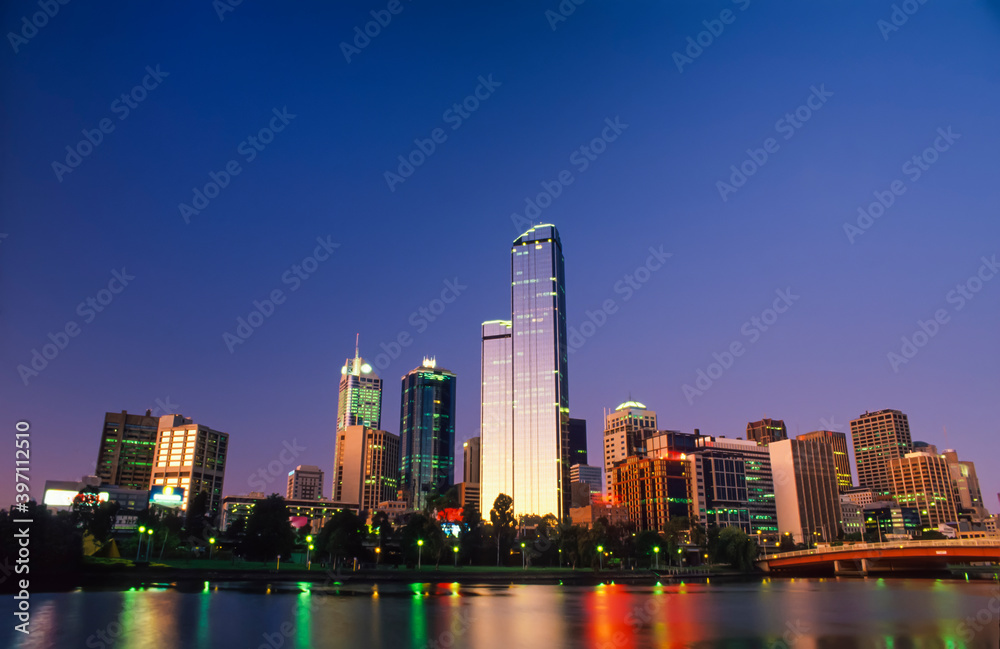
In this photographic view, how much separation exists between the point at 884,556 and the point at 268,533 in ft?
360

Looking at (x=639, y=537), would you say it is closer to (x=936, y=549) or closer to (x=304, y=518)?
(x=936, y=549)

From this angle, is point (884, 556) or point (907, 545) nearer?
point (907, 545)

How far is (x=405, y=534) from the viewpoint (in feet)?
375

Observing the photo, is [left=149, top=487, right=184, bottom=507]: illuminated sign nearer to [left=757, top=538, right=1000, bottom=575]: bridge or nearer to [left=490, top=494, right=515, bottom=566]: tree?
[left=490, top=494, right=515, bottom=566]: tree

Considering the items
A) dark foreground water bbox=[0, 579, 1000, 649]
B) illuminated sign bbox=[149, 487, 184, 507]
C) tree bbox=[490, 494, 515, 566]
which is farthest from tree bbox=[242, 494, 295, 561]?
dark foreground water bbox=[0, 579, 1000, 649]

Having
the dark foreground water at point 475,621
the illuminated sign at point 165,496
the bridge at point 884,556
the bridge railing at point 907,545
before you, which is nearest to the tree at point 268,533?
the illuminated sign at point 165,496

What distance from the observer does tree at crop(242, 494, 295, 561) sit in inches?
4582

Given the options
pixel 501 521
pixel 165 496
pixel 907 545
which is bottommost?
pixel 907 545

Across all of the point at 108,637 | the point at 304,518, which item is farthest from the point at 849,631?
the point at 304,518

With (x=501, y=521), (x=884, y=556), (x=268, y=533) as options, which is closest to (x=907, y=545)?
(x=884, y=556)

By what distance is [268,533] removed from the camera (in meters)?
117

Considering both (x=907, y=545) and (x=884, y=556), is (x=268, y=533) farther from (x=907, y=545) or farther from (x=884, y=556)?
(x=907, y=545)

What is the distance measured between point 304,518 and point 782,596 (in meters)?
118

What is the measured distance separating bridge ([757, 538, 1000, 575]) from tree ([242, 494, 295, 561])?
10162 centimetres
